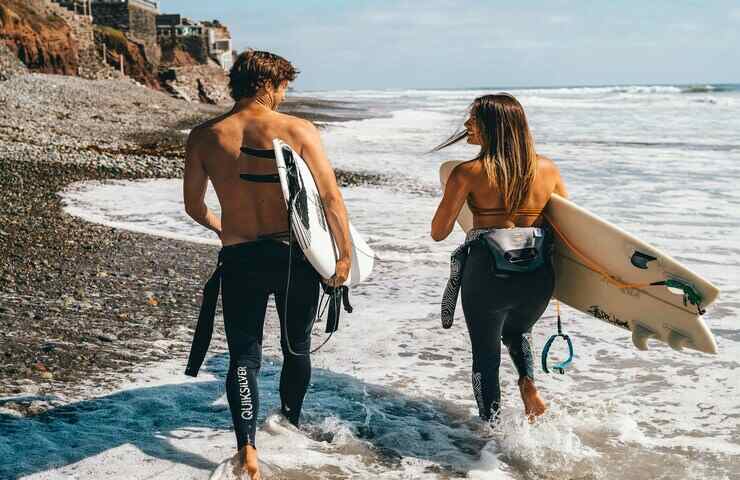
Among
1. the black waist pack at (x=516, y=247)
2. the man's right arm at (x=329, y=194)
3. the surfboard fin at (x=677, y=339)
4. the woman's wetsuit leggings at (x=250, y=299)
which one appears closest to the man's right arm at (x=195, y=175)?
the woman's wetsuit leggings at (x=250, y=299)

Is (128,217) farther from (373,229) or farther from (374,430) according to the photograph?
(374,430)

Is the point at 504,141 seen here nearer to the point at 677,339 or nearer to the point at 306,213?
the point at 306,213

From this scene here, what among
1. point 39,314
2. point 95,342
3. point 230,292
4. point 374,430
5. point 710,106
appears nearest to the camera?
point 230,292

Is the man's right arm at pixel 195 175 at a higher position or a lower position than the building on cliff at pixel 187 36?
lower

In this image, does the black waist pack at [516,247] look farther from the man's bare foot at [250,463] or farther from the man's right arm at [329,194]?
the man's bare foot at [250,463]

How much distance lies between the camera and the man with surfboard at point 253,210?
317cm

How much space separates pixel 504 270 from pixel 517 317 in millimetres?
324

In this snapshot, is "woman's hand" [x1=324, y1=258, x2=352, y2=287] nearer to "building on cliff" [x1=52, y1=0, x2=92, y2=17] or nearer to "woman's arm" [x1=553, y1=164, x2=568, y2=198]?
"woman's arm" [x1=553, y1=164, x2=568, y2=198]

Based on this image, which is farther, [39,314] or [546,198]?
[39,314]

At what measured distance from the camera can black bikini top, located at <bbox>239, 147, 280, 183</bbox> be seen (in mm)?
3145

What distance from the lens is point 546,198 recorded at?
3.61 m

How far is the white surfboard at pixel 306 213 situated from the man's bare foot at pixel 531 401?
3.89ft

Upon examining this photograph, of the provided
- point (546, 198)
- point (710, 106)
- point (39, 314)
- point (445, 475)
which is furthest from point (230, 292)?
point (710, 106)

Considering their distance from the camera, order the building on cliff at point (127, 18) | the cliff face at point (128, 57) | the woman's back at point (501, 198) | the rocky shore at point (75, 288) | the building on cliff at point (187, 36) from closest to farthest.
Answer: the woman's back at point (501, 198)
the rocky shore at point (75, 288)
the cliff face at point (128, 57)
the building on cliff at point (127, 18)
the building on cliff at point (187, 36)
